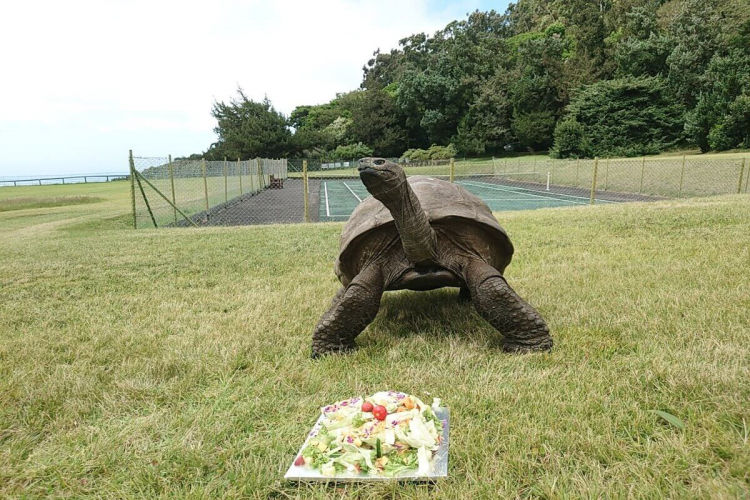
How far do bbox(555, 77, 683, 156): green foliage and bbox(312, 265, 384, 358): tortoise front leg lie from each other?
37139 mm

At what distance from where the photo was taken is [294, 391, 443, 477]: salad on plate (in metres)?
1.77

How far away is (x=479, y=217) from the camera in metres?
3.10

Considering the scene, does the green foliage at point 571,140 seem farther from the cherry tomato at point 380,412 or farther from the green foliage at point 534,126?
the cherry tomato at point 380,412

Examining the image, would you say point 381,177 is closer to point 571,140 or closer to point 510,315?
point 510,315

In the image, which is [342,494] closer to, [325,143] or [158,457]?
[158,457]

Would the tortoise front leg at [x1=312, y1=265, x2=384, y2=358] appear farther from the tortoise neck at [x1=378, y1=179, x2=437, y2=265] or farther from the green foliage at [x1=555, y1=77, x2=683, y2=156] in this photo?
the green foliage at [x1=555, y1=77, x2=683, y2=156]

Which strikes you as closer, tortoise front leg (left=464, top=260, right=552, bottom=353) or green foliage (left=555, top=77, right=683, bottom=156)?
tortoise front leg (left=464, top=260, right=552, bottom=353)

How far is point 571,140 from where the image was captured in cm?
3703

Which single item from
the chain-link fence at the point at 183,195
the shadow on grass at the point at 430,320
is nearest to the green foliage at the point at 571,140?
the chain-link fence at the point at 183,195

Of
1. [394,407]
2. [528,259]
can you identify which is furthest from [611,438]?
[528,259]

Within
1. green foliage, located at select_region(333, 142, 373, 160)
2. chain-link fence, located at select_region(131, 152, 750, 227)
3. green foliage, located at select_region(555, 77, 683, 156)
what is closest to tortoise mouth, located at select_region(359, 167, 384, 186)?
chain-link fence, located at select_region(131, 152, 750, 227)

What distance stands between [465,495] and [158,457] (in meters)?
1.23

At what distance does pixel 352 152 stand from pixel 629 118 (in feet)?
92.6

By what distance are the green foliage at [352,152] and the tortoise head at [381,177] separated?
50029 mm
